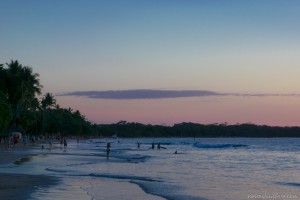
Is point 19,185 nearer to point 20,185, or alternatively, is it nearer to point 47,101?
point 20,185

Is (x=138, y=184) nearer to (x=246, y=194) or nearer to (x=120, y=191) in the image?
(x=120, y=191)

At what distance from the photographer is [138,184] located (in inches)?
840

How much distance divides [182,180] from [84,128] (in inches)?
6468

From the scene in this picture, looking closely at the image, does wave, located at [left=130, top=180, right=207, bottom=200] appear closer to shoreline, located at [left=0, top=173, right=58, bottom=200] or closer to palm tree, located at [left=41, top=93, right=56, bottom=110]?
shoreline, located at [left=0, top=173, right=58, bottom=200]

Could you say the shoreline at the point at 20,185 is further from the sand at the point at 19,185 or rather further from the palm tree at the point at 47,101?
the palm tree at the point at 47,101

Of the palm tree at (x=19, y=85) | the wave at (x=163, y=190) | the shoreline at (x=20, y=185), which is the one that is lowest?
the wave at (x=163, y=190)

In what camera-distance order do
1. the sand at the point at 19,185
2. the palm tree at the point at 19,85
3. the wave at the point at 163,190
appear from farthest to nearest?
the palm tree at the point at 19,85
the wave at the point at 163,190
the sand at the point at 19,185

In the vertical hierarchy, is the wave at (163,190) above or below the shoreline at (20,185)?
below

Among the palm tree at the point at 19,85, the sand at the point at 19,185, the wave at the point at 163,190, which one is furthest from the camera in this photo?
the palm tree at the point at 19,85

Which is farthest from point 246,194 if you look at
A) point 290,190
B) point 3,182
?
point 3,182

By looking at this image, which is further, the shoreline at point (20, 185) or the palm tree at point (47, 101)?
the palm tree at point (47, 101)

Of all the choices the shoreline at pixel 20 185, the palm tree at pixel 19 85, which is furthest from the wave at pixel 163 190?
the palm tree at pixel 19 85

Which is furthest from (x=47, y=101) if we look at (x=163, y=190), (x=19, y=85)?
(x=163, y=190)

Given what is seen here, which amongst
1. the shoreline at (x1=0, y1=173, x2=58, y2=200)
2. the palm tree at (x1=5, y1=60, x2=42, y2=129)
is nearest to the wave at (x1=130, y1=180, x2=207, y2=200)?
the shoreline at (x1=0, y1=173, x2=58, y2=200)
